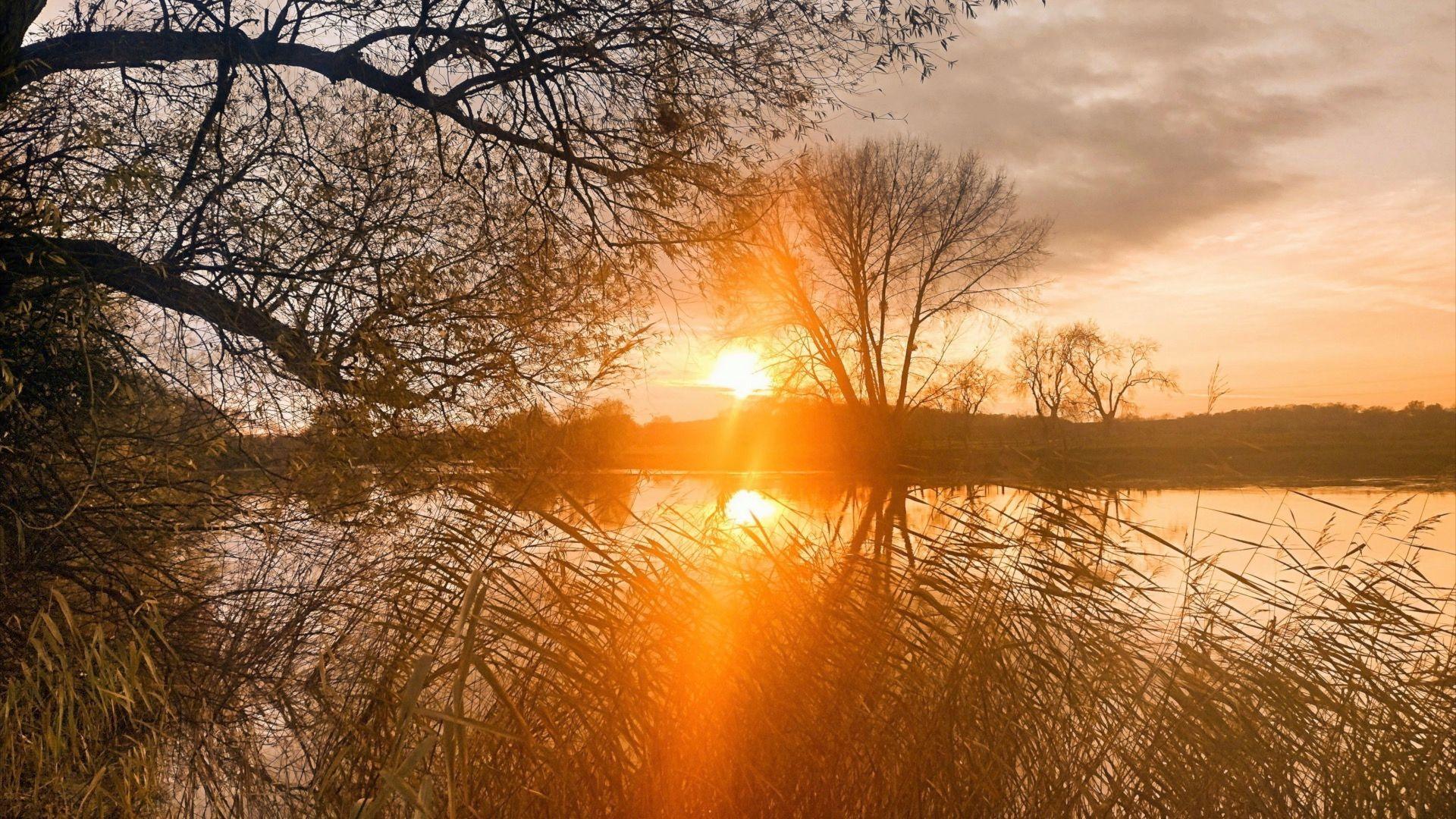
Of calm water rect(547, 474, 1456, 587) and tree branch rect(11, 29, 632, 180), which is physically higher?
tree branch rect(11, 29, 632, 180)

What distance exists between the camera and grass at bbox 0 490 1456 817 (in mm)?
2619

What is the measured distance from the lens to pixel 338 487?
4.92 metres

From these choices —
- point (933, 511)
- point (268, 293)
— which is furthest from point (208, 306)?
point (933, 511)

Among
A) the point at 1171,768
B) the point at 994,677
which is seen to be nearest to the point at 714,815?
the point at 994,677

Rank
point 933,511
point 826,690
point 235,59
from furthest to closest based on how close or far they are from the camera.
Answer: point 235,59 → point 933,511 → point 826,690

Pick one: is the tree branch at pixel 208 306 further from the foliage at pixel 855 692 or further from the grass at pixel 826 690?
the foliage at pixel 855 692

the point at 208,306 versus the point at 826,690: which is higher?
the point at 208,306

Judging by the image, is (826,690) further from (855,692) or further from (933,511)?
(933,511)

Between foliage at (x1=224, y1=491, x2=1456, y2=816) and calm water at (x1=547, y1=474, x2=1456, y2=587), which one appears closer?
foliage at (x1=224, y1=491, x2=1456, y2=816)

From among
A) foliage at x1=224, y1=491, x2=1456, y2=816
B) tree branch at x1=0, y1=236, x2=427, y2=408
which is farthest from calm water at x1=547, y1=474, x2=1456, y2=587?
tree branch at x1=0, y1=236, x2=427, y2=408

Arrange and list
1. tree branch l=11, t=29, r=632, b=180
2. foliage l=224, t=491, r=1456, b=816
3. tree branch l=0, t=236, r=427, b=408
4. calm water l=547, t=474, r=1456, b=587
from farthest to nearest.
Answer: tree branch l=11, t=29, r=632, b=180 → tree branch l=0, t=236, r=427, b=408 → calm water l=547, t=474, r=1456, b=587 → foliage l=224, t=491, r=1456, b=816

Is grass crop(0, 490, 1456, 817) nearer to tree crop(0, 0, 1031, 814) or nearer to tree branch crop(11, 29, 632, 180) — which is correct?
tree crop(0, 0, 1031, 814)

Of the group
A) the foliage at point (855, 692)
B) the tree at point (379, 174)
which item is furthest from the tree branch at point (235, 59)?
the foliage at point (855, 692)

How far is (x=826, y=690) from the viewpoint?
285cm
